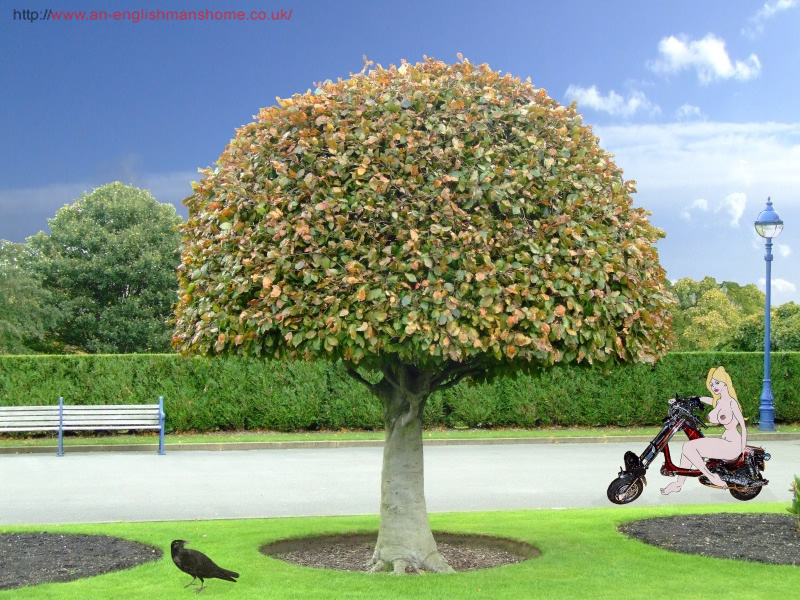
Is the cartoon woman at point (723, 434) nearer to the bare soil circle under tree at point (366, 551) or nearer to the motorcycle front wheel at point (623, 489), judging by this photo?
the motorcycle front wheel at point (623, 489)

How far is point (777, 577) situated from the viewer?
7574mm

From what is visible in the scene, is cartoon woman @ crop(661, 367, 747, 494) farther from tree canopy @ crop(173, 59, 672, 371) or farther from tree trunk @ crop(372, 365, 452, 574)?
tree trunk @ crop(372, 365, 452, 574)

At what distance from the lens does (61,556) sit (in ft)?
27.2

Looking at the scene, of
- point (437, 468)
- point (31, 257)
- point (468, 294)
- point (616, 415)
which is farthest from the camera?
point (31, 257)

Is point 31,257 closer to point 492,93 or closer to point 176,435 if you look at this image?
point 176,435

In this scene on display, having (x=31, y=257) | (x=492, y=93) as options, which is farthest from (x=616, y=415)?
(x=31, y=257)

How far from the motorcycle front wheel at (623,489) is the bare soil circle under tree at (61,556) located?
15.2 ft

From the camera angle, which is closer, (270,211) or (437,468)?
(270,211)

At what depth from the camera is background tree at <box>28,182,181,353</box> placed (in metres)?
43.9

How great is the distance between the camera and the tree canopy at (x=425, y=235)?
6.78 meters

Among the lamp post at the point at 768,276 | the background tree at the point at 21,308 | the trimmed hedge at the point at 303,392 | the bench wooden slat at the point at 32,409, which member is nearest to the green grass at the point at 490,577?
the bench wooden slat at the point at 32,409

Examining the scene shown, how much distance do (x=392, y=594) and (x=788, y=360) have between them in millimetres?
22753

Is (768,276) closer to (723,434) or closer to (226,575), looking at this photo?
(723,434)

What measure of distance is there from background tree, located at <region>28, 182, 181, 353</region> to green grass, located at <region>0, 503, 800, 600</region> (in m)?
35.3
